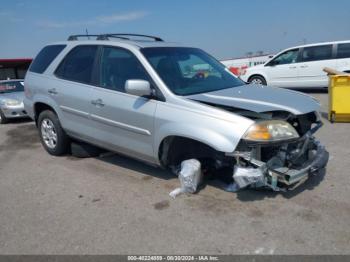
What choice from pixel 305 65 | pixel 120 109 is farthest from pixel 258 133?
pixel 305 65

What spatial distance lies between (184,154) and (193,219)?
0.98 meters

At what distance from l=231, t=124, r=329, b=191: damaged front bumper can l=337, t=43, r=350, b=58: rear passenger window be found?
985 cm

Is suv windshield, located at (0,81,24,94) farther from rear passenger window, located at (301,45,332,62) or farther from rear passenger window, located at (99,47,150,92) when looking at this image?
rear passenger window, located at (301,45,332,62)

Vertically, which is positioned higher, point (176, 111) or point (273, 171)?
point (176, 111)

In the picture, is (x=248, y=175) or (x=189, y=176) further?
(x=189, y=176)

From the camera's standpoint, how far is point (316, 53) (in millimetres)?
13305

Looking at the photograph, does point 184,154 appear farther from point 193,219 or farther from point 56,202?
point 56,202

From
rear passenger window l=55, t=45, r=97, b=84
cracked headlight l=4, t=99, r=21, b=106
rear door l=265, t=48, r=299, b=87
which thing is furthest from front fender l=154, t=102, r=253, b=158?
rear door l=265, t=48, r=299, b=87

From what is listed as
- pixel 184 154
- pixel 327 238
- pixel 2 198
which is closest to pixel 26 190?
pixel 2 198

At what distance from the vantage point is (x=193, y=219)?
12.3 ft

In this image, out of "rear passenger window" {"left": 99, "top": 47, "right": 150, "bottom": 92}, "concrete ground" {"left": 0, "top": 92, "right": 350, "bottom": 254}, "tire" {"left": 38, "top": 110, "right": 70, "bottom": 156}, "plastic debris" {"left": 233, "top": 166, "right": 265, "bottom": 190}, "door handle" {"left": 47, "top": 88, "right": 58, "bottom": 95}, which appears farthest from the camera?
"tire" {"left": 38, "top": 110, "right": 70, "bottom": 156}

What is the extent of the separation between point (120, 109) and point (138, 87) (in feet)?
1.95

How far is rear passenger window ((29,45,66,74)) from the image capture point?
240 inches

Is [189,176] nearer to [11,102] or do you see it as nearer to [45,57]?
[45,57]
